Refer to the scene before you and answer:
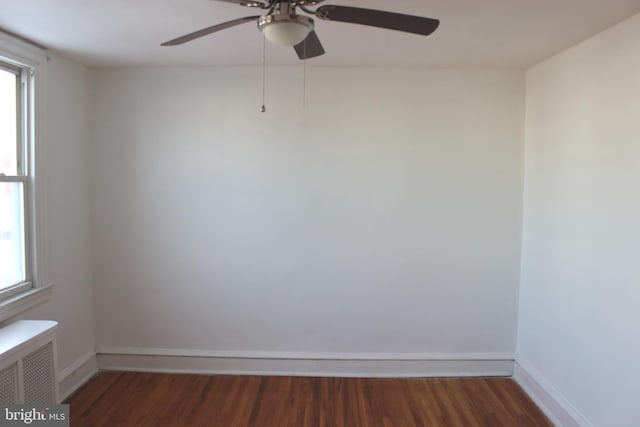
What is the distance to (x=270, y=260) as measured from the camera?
321cm

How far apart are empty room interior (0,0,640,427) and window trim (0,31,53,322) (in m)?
0.05

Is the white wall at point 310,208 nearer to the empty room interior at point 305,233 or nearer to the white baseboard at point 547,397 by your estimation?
the empty room interior at point 305,233

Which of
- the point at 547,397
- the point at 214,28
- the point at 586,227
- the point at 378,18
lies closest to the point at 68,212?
the point at 214,28

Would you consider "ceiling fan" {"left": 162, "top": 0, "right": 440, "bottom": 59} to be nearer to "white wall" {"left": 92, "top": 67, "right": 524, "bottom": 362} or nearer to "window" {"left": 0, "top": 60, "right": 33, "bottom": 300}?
"white wall" {"left": 92, "top": 67, "right": 524, "bottom": 362}

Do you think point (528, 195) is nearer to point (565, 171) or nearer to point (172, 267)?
point (565, 171)

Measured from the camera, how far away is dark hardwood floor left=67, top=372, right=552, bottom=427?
2.63 meters

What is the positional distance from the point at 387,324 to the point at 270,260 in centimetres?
111

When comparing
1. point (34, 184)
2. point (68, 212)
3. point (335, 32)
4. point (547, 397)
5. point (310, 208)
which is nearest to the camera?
point (335, 32)

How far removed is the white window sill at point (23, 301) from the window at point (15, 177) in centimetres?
6

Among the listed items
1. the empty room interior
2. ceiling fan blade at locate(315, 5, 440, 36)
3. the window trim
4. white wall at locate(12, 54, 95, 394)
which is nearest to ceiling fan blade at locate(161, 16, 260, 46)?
ceiling fan blade at locate(315, 5, 440, 36)

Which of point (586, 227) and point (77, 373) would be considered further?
point (77, 373)

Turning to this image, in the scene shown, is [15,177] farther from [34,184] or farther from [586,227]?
[586,227]

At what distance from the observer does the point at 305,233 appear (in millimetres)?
3188

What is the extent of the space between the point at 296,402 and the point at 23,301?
1945 millimetres
